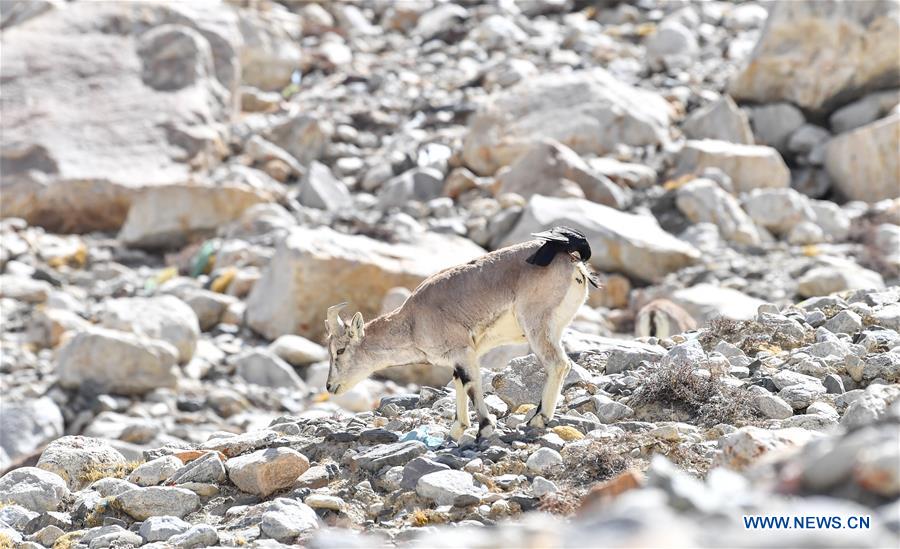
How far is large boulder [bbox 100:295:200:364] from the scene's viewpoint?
24.2 meters

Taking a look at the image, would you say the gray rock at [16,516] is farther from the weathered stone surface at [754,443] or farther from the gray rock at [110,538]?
the weathered stone surface at [754,443]

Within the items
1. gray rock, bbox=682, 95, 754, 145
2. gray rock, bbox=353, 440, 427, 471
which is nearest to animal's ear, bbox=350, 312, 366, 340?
gray rock, bbox=353, 440, 427, 471

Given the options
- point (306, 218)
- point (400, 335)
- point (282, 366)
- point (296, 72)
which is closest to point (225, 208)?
point (306, 218)

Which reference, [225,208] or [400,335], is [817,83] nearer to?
[225,208]

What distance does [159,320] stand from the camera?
24391mm

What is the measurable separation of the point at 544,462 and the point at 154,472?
3.54 metres

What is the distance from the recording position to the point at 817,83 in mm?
34094

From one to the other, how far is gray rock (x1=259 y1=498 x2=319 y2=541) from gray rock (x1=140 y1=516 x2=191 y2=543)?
2.10 feet

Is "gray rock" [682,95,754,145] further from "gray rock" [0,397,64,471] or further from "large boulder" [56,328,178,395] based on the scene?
"gray rock" [0,397,64,471]

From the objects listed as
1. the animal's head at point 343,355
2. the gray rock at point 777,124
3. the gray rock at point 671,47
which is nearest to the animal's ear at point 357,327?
the animal's head at point 343,355

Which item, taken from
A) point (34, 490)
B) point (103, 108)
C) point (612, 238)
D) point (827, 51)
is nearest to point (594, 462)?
point (34, 490)

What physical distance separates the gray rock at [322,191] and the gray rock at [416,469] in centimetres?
2273

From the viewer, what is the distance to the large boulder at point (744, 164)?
103ft

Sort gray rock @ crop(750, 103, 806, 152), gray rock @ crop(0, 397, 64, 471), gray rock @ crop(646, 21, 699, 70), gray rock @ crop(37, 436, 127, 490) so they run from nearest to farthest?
gray rock @ crop(37, 436, 127, 490)
gray rock @ crop(0, 397, 64, 471)
gray rock @ crop(750, 103, 806, 152)
gray rock @ crop(646, 21, 699, 70)
